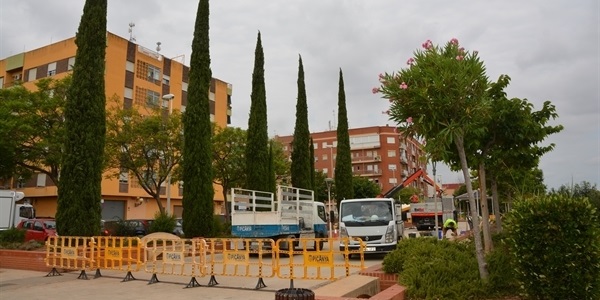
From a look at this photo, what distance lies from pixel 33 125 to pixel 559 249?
82.2 feet

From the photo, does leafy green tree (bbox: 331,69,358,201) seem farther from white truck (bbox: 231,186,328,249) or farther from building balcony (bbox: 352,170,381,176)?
building balcony (bbox: 352,170,381,176)

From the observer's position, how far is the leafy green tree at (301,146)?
32.8m

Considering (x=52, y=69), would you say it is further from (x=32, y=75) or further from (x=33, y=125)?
(x=33, y=125)

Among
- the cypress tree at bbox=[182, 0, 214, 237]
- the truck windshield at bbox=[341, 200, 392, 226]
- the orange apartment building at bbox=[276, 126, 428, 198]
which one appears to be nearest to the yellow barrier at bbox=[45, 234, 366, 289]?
the truck windshield at bbox=[341, 200, 392, 226]

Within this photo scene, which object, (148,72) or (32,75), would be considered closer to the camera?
(32,75)

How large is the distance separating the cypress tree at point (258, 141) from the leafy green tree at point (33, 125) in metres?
10.2

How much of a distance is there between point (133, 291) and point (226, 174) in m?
21.5

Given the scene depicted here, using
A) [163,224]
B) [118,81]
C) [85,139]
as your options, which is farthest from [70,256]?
[118,81]

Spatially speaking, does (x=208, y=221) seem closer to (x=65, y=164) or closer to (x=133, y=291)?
(x=65, y=164)

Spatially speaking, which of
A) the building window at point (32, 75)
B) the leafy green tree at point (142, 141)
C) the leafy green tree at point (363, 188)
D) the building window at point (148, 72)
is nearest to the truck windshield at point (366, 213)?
the leafy green tree at point (142, 141)

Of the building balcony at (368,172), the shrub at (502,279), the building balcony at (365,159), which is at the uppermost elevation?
the building balcony at (365,159)

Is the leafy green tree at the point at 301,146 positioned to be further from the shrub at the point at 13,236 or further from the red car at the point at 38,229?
the shrub at the point at 13,236

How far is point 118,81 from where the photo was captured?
39.4 meters

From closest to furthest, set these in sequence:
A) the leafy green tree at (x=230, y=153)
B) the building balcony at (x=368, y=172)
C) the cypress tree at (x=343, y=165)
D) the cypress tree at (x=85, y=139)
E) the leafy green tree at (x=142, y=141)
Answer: the cypress tree at (x=85, y=139) → the leafy green tree at (x=142, y=141) → the leafy green tree at (x=230, y=153) → the cypress tree at (x=343, y=165) → the building balcony at (x=368, y=172)
